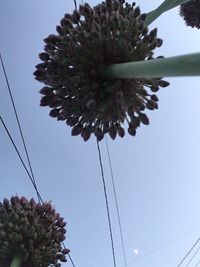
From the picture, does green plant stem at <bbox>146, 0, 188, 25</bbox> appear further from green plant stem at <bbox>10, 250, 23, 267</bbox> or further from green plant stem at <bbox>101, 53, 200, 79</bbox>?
green plant stem at <bbox>10, 250, 23, 267</bbox>

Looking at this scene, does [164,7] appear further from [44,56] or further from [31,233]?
[31,233]

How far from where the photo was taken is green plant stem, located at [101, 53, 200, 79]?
2.89 metres

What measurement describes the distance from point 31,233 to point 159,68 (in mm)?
2102

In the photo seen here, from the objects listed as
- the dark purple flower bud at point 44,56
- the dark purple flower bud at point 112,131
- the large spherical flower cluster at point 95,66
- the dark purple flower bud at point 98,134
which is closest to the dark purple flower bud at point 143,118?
the large spherical flower cluster at point 95,66

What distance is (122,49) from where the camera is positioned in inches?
151

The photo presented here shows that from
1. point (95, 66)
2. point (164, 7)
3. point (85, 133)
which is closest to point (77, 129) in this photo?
point (85, 133)

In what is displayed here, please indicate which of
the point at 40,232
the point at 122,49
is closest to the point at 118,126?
the point at 122,49

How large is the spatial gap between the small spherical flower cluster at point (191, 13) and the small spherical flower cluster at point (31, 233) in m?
5.63

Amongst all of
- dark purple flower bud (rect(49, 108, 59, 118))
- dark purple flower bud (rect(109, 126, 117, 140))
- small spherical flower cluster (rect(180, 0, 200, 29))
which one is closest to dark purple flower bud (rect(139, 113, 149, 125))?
dark purple flower bud (rect(109, 126, 117, 140))

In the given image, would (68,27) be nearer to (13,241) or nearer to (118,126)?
(118,126)

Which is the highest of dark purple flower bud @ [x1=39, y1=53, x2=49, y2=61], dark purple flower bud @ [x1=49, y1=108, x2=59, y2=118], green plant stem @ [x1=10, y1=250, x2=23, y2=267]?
dark purple flower bud @ [x1=39, y1=53, x2=49, y2=61]

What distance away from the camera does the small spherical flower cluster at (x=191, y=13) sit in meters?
8.80

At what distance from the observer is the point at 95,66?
12.7 feet

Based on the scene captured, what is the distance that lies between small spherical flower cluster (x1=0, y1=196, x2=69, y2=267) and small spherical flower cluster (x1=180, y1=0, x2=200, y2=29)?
5626mm
